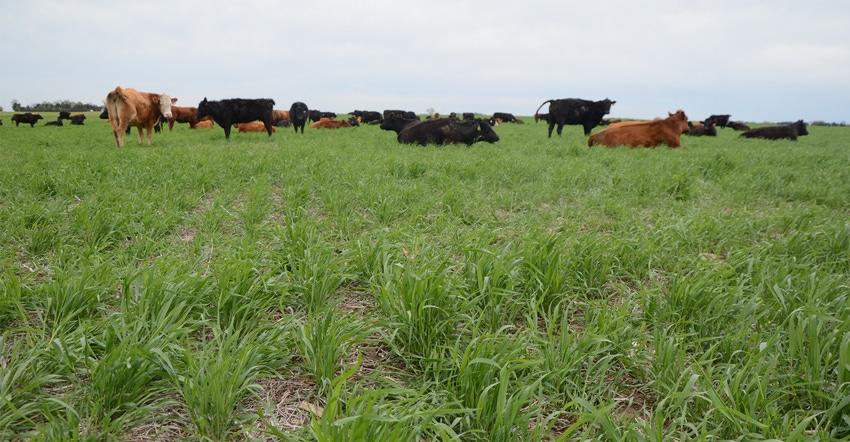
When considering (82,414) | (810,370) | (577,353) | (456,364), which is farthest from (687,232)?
(82,414)

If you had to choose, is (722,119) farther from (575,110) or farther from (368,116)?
(368,116)

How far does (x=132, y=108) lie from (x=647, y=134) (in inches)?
490

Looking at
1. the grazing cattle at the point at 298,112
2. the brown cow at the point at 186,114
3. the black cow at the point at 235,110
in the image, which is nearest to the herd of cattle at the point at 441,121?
the black cow at the point at 235,110

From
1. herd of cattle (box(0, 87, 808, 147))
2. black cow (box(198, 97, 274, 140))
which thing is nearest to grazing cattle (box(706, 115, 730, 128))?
herd of cattle (box(0, 87, 808, 147))

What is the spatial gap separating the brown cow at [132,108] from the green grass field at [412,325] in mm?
6070

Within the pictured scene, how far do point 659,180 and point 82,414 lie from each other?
5.62 m

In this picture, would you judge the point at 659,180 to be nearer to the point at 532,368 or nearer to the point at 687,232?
the point at 687,232

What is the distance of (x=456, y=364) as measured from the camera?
1.46 metres

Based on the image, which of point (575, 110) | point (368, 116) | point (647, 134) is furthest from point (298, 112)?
point (368, 116)

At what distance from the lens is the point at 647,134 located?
9.91 meters

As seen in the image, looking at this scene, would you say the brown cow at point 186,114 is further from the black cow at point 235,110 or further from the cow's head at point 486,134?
the cow's head at point 486,134

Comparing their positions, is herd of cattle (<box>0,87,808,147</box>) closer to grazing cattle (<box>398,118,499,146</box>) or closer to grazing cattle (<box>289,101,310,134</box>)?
grazing cattle (<box>398,118,499,146</box>)

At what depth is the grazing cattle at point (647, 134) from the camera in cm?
984

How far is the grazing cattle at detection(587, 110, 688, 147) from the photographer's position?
388 inches
